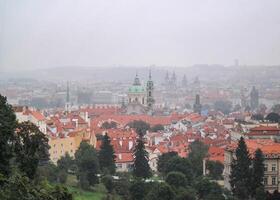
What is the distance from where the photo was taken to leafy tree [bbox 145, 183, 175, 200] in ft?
74.1

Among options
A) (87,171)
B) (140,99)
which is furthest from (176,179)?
(140,99)

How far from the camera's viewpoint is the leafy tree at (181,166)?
28.5 meters

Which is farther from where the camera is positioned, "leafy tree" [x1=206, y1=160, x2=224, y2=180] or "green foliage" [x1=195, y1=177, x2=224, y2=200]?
"leafy tree" [x1=206, y1=160, x2=224, y2=180]

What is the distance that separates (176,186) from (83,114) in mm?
28418

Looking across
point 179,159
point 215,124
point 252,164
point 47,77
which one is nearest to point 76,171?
point 179,159

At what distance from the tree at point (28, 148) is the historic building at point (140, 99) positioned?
53.1 m

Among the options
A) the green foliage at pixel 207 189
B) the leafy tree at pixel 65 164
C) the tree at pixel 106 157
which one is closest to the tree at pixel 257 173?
the green foliage at pixel 207 189

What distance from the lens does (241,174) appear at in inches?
1014

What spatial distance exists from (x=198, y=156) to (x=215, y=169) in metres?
1.58

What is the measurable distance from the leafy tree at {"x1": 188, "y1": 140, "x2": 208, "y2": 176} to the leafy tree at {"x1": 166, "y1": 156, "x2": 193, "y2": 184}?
1.41 meters

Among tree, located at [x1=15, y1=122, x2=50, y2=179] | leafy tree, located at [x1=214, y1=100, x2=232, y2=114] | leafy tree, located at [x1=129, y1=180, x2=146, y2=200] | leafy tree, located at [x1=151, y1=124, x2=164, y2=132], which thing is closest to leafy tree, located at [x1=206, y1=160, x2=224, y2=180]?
leafy tree, located at [x1=129, y1=180, x2=146, y2=200]

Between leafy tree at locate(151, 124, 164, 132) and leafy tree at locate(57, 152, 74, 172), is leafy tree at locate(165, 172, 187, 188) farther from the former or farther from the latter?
leafy tree at locate(151, 124, 164, 132)

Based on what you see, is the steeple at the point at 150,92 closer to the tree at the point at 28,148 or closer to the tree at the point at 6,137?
the tree at the point at 6,137

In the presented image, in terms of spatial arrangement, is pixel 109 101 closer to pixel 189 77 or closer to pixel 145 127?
pixel 189 77
